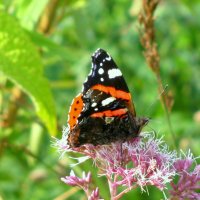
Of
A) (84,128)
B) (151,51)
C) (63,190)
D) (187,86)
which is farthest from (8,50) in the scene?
(187,86)

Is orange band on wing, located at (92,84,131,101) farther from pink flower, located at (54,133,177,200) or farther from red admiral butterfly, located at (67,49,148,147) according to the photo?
pink flower, located at (54,133,177,200)

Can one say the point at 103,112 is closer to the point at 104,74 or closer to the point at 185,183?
the point at 104,74

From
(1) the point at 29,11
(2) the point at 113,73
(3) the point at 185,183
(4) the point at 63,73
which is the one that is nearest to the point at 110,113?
(2) the point at 113,73

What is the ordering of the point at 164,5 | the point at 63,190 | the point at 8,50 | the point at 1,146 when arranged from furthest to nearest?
the point at 164,5 < the point at 63,190 < the point at 1,146 < the point at 8,50

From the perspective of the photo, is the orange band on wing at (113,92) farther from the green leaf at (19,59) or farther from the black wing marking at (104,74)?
the green leaf at (19,59)

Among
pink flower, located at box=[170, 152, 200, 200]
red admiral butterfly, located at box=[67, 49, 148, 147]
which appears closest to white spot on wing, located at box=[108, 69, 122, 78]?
red admiral butterfly, located at box=[67, 49, 148, 147]

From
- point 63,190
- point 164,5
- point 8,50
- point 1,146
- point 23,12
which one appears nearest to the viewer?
point 8,50

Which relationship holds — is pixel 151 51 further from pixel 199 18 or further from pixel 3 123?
pixel 199 18
